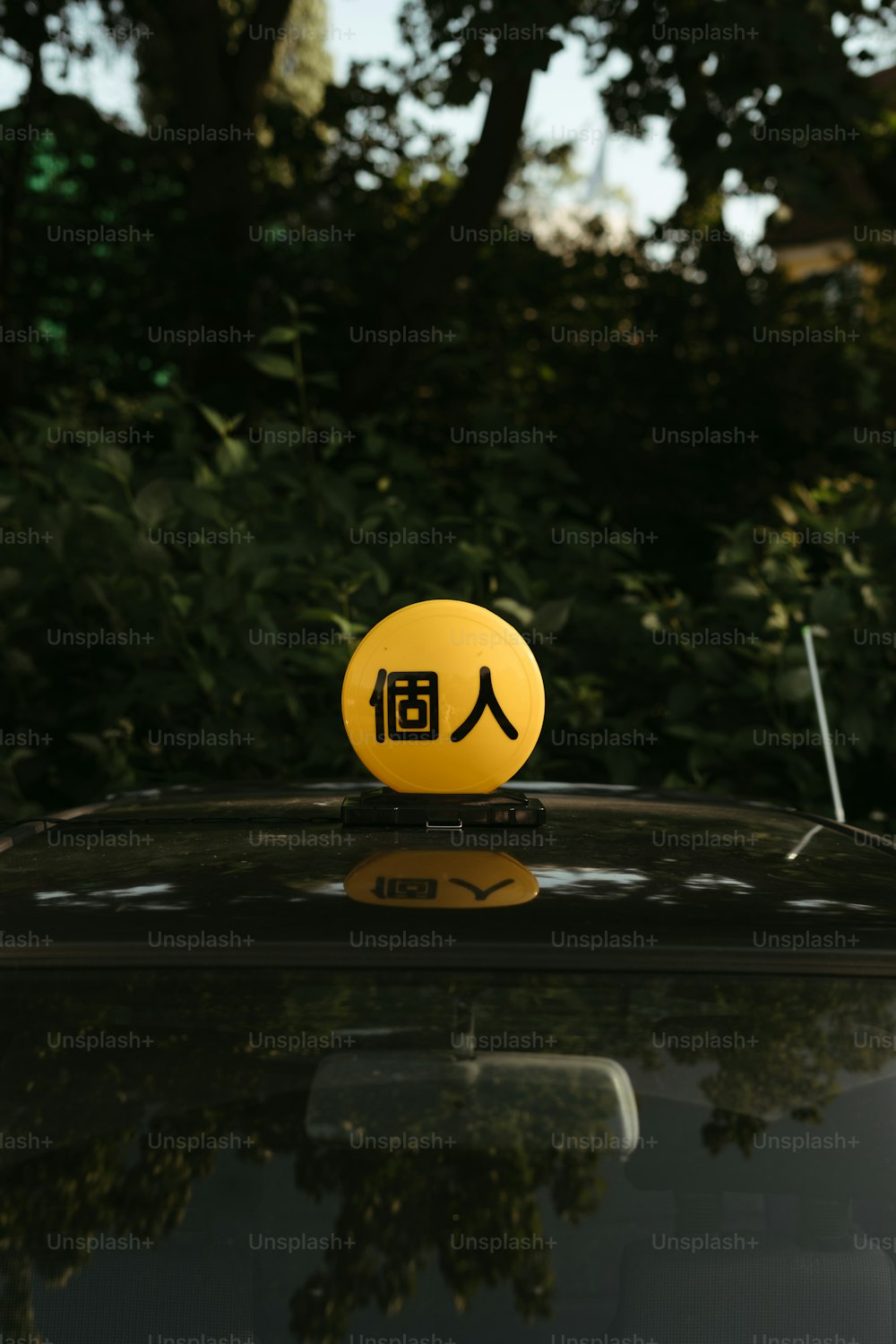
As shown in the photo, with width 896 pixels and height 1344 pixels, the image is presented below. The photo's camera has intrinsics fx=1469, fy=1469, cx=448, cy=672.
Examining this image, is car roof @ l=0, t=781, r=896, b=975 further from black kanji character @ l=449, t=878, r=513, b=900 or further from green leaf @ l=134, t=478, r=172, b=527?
green leaf @ l=134, t=478, r=172, b=527

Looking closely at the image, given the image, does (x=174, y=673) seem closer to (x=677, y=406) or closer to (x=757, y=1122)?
(x=757, y=1122)

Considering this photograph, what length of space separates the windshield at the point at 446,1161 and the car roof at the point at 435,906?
59mm

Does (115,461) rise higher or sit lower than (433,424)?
lower

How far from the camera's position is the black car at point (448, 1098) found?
1644mm

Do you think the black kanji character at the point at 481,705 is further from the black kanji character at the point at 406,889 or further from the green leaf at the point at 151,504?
the green leaf at the point at 151,504

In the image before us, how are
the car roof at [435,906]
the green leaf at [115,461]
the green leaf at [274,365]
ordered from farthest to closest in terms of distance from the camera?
the green leaf at [274,365]
the green leaf at [115,461]
the car roof at [435,906]

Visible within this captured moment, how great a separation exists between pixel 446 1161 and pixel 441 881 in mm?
365

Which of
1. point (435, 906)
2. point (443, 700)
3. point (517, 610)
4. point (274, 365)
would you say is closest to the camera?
point (435, 906)

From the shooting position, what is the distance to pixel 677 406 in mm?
9898

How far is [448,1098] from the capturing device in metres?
1.88

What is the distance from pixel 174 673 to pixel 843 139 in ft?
17.1

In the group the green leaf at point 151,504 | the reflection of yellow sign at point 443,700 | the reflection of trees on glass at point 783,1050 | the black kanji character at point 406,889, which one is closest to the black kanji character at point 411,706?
the reflection of yellow sign at point 443,700

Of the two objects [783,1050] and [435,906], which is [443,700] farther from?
[783,1050]

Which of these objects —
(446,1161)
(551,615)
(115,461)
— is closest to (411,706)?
(446,1161)
